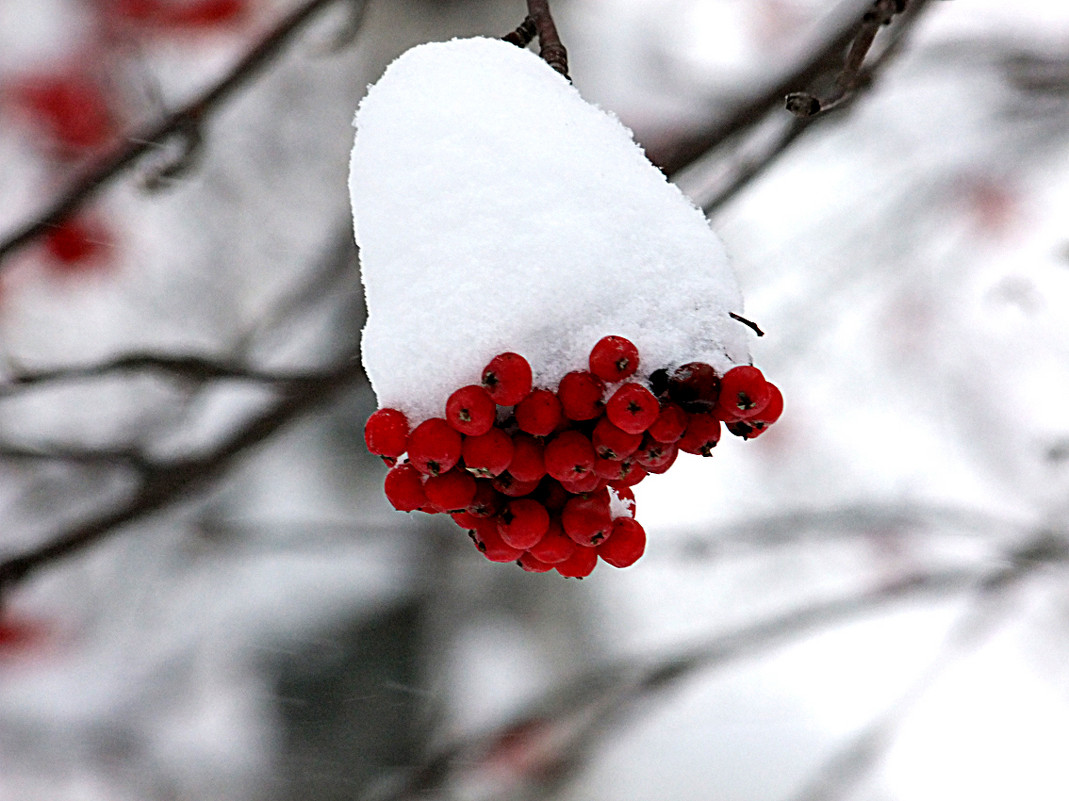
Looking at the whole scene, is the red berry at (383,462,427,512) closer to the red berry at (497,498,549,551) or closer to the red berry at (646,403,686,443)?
the red berry at (497,498,549,551)

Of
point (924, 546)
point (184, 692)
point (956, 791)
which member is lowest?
point (956, 791)

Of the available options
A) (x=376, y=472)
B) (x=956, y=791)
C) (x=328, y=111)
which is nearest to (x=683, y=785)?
(x=956, y=791)

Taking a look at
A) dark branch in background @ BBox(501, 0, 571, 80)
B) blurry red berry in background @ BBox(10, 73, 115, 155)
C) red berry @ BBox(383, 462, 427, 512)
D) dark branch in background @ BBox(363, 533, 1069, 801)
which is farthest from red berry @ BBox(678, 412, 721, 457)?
blurry red berry in background @ BBox(10, 73, 115, 155)

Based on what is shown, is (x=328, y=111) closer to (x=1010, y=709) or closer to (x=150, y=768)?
(x=150, y=768)

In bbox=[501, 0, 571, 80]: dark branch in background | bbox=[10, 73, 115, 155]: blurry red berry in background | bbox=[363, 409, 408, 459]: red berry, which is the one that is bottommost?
bbox=[363, 409, 408, 459]: red berry

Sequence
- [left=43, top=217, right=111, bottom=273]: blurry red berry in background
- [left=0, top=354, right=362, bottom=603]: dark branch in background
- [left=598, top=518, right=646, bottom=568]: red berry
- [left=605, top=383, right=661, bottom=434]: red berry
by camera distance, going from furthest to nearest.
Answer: [left=43, top=217, right=111, bottom=273]: blurry red berry in background, [left=0, top=354, right=362, bottom=603]: dark branch in background, [left=598, top=518, right=646, bottom=568]: red berry, [left=605, top=383, right=661, bottom=434]: red berry

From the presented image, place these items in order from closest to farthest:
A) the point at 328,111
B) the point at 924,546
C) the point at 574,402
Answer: the point at 574,402
the point at 328,111
the point at 924,546
